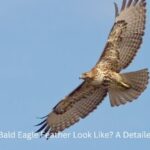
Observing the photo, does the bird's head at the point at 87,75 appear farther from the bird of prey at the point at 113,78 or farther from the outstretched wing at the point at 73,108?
the outstretched wing at the point at 73,108

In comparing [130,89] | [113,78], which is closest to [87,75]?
[113,78]

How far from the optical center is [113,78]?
1576 centimetres

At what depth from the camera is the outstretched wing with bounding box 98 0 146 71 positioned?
637 inches

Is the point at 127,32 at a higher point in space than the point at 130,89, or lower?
higher

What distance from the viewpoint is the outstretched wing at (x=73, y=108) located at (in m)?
16.6

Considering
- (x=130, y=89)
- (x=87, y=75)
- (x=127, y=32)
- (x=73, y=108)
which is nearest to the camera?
(x=130, y=89)

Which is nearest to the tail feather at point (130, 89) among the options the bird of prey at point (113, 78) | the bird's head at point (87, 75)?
the bird of prey at point (113, 78)

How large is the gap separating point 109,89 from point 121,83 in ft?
1.30

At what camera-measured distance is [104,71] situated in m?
16.0

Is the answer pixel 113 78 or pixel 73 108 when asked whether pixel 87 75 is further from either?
pixel 73 108

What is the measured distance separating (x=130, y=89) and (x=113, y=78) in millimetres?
381

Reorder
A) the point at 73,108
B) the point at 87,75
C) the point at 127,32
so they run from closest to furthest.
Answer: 1. the point at 87,75
2. the point at 127,32
3. the point at 73,108

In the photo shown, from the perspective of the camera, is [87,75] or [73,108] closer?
[87,75]

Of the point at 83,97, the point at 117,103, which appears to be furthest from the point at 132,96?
the point at 83,97
